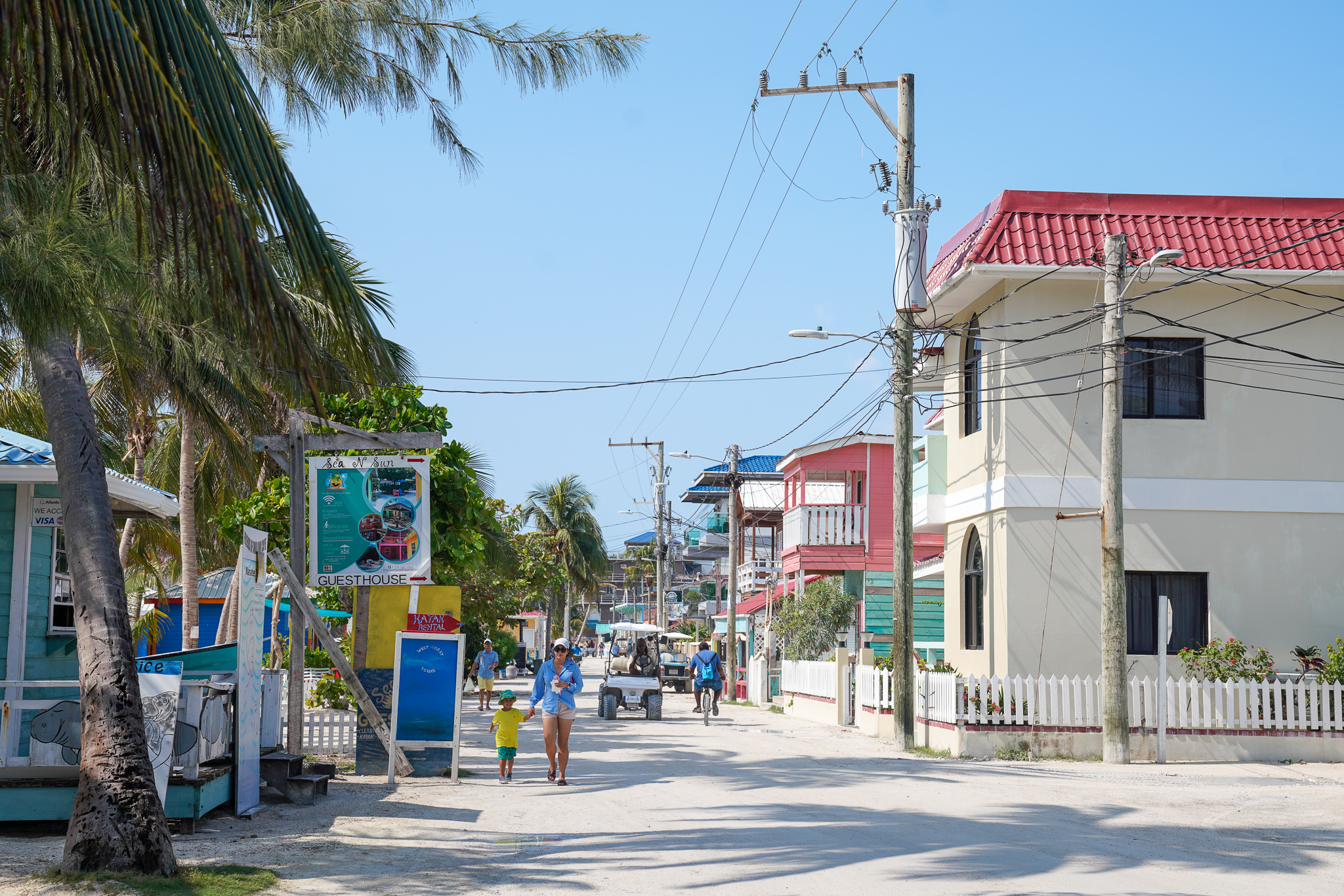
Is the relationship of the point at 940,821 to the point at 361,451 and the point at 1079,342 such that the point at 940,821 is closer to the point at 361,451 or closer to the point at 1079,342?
the point at 361,451

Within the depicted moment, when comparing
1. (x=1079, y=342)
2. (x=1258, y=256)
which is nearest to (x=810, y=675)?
(x=1079, y=342)

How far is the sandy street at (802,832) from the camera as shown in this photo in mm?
8188

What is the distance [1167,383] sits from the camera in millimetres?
19609

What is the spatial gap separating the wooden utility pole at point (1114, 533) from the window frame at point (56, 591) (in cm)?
1295

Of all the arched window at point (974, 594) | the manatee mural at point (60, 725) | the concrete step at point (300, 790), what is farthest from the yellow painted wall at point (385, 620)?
the arched window at point (974, 594)

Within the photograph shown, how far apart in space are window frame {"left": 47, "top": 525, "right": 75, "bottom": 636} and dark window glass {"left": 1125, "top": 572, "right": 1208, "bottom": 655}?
14928 millimetres

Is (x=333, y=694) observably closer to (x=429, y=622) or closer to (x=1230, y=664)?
(x=429, y=622)

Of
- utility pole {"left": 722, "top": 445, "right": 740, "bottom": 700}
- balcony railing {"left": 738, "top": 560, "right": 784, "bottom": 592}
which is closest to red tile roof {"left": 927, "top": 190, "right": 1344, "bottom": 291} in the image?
utility pole {"left": 722, "top": 445, "right": 740, "bottom": 700}

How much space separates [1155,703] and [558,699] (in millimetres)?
9196

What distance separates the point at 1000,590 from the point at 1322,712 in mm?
4736

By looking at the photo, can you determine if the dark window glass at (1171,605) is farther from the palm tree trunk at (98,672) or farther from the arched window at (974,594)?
the palm tree trunk at (98,672)

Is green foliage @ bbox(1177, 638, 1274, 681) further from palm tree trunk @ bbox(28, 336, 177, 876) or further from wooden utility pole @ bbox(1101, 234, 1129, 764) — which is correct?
palm tree trunk @ bbox(28, 336, 177, 876)

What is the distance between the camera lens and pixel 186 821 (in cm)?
968

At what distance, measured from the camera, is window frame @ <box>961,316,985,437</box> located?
2077cm
